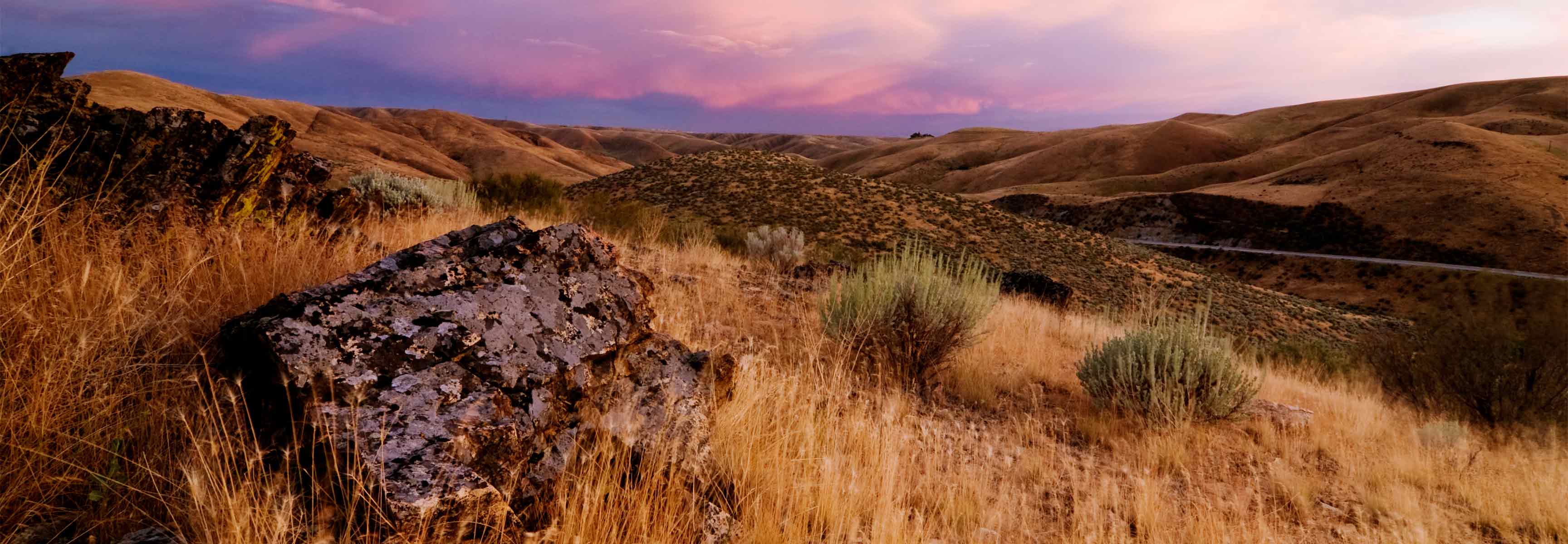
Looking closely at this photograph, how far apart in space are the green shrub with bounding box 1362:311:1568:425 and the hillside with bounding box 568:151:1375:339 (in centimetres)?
712

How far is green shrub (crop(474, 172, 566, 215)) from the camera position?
1308 cm

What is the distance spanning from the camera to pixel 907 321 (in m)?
5.74

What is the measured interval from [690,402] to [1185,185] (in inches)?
3433

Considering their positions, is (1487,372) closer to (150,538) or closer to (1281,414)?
(1281,414)

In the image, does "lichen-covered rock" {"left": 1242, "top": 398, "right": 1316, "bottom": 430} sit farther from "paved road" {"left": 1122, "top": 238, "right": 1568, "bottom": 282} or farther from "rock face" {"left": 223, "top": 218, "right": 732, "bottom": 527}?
"paved road" {"left": 1122, "top": 238, "right": 1568, "bottom": 282}

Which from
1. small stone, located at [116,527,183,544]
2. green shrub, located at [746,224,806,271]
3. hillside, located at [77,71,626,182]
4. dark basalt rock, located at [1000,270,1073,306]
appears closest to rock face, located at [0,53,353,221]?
small stone, located at [116,527,183,544]

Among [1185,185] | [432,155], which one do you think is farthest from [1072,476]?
[432,155]

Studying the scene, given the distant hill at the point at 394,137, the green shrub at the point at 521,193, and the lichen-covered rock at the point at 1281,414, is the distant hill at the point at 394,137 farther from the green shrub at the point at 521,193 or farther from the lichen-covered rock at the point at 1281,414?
the lichen-covered rock at the point at 1281,414

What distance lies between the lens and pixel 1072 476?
3969mm

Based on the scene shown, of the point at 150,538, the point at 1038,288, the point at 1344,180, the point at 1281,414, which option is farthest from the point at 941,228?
the point at 1344,180

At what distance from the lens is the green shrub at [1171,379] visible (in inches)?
207

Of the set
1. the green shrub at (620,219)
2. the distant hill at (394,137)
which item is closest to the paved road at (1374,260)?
the green shrub at (620,219)

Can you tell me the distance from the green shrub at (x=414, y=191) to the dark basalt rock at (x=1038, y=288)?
1031cm

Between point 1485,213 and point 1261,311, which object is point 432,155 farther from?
point 1485,213
